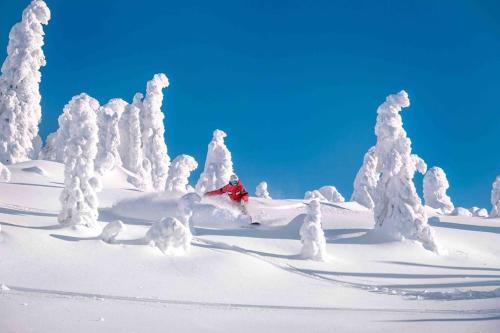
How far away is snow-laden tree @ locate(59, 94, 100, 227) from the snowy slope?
0.88m

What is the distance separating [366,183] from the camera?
53719 mm

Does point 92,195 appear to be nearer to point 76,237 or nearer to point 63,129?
point 76,237

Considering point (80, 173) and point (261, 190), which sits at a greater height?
point (261, 190)

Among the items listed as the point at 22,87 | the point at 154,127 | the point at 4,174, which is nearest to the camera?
the point at 4,174

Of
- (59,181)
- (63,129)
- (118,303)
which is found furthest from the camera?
(63,129)

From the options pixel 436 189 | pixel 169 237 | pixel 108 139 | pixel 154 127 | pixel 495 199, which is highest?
pixel 154 127

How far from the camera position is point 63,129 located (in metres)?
43.8

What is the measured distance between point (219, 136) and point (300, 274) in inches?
1352

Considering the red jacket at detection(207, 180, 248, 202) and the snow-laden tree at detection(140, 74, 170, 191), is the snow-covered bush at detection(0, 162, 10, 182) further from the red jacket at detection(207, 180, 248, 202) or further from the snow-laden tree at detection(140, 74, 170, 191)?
the snow-laden tree at detection(140, 74, 170, 191)

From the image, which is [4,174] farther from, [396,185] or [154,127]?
[154,127]

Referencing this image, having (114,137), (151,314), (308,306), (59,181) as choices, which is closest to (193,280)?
(308,306)

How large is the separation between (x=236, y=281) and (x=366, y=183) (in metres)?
42.5

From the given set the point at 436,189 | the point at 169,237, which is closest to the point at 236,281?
the point at 169,237

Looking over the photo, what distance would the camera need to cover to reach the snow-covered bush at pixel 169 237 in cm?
1492
